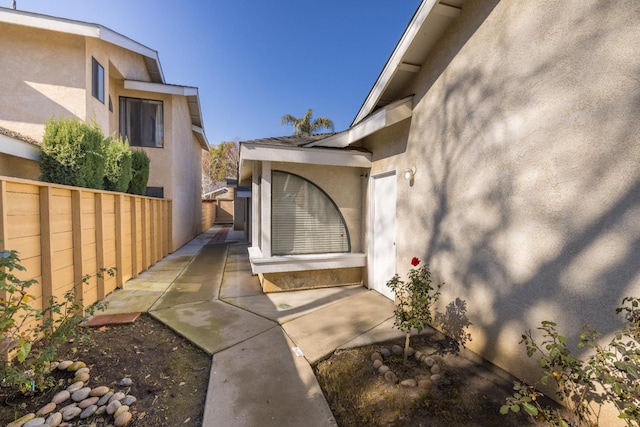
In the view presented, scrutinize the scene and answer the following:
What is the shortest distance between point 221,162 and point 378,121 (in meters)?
34.5

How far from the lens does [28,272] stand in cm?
327

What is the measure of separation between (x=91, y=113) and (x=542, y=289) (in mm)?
12129

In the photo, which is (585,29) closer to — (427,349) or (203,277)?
(427,349)

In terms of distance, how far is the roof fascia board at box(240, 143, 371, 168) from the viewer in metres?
5.38

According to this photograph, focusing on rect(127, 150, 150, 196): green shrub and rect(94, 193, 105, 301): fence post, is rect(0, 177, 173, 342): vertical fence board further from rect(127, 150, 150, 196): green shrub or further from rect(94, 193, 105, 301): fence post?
rect(127, 150, 150, 196): green shrub

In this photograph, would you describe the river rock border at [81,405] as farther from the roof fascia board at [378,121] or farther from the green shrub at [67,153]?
the green shrub at [67,153]

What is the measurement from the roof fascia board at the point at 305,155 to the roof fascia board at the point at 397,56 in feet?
3.53

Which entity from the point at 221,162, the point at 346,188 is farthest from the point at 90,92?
the point at 221,162

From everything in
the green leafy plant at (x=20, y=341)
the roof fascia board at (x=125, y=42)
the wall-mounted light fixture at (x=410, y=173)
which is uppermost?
the roof fascia board at (x=125, y=42)

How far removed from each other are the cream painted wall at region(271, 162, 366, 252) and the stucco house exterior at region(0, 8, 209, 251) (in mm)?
6288

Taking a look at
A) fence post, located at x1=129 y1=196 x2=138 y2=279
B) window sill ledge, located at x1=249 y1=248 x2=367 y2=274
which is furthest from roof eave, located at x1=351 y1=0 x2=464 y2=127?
fence post, located at x1=129 y1=196 x2=138 y2=279

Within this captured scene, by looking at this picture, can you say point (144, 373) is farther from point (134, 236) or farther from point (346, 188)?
point (346, 188)

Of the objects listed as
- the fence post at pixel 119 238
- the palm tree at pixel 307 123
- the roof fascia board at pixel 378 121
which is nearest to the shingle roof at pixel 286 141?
the roof fascia board at pixel 378 121

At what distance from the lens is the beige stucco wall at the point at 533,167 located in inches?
86.1
